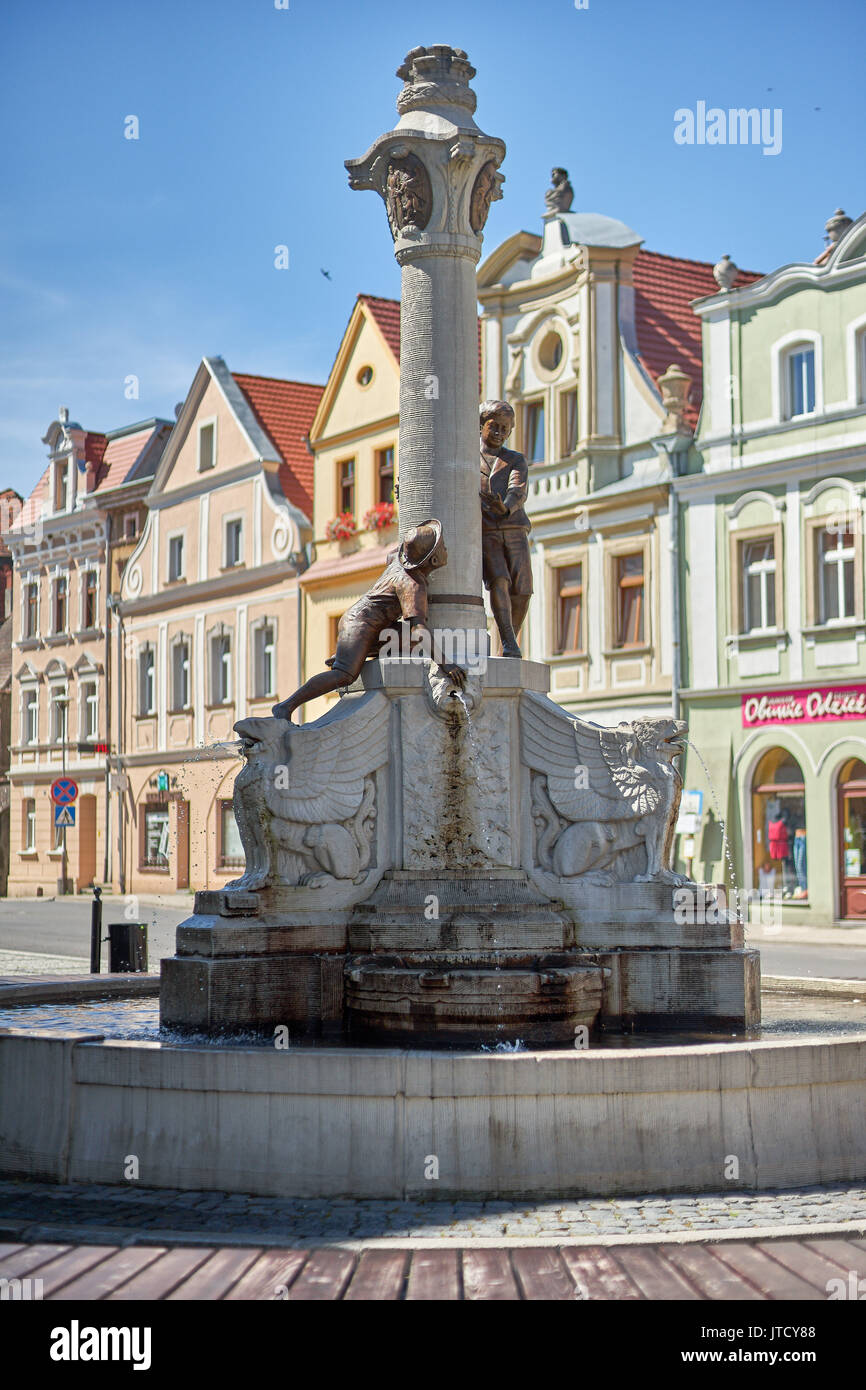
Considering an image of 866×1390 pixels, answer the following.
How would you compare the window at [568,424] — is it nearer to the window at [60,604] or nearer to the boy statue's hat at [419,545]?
the window at [60,604]

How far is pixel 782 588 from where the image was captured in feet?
92.2

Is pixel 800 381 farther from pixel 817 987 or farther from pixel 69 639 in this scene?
pixel 69 639

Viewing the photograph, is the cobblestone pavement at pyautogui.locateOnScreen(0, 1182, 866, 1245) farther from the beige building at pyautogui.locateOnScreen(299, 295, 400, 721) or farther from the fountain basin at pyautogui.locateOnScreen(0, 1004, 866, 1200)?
the beige building at pyautogui.locateOnScreen(299, 295, 400, 721)

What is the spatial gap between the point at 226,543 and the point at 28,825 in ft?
40.8

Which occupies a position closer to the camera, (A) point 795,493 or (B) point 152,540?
(A) point 795,493

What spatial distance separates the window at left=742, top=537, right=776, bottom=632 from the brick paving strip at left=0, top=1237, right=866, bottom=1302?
2316 centimetres

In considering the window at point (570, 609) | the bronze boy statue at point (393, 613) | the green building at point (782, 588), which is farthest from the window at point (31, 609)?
the bronze boy statue at point (393, 613)

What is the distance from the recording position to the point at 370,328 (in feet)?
125

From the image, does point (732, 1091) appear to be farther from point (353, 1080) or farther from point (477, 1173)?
point (353, 1080)

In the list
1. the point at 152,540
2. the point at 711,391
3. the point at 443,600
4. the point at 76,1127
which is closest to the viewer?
the point at 76,1127

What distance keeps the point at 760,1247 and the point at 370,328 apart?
1330 inches

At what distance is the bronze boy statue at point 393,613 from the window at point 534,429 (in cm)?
2377
